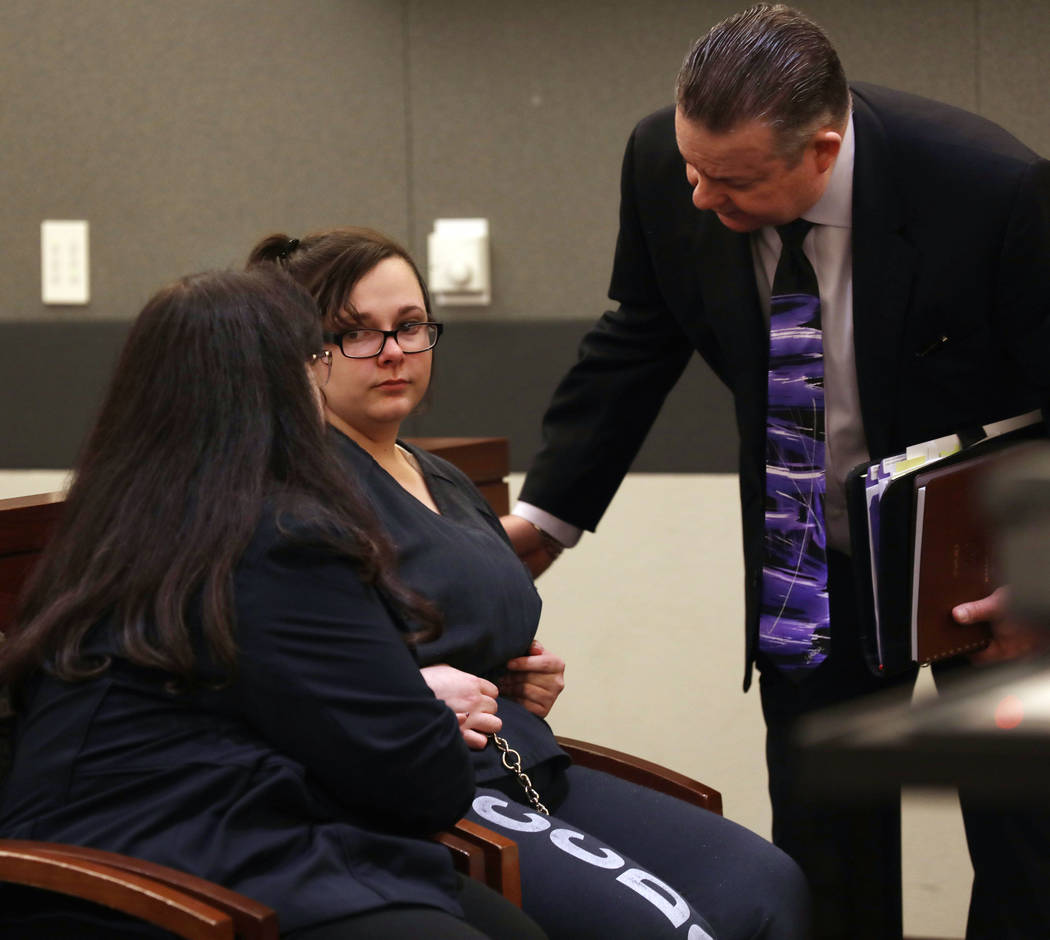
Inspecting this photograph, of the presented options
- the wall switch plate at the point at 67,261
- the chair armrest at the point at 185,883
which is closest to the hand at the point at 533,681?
the chair armrest at the point at 185,883

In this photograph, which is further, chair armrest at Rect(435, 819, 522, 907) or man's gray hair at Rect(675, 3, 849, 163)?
man's gray hair at Rect(675, 3, 849, 163)

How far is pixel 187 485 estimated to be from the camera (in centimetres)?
144

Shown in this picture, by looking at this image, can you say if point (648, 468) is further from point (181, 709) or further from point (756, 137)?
point (181, 709)

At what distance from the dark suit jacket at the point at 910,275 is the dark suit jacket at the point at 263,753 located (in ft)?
2.51

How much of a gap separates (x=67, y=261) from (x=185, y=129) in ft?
1.32

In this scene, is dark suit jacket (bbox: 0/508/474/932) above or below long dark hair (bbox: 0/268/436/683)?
below

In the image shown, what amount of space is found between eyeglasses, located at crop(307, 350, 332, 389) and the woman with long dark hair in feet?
0.27

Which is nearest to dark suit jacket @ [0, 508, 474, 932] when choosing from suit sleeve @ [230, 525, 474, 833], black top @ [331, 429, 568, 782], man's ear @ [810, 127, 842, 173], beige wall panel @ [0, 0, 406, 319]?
suit sleeve @ [230, 525, 474, 833]

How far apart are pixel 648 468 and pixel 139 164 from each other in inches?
52.1

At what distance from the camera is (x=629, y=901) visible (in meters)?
1.59

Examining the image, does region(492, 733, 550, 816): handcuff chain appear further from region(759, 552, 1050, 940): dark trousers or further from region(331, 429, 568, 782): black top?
region(759, 552, 1050, 940): dark trousers

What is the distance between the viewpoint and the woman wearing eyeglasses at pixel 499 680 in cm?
163

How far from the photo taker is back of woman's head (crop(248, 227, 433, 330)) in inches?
75.5

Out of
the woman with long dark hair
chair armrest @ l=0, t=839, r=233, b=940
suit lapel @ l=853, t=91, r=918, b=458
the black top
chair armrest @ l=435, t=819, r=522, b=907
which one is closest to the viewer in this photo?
chair armrest @ l=0, t=839, r=233, b=940
